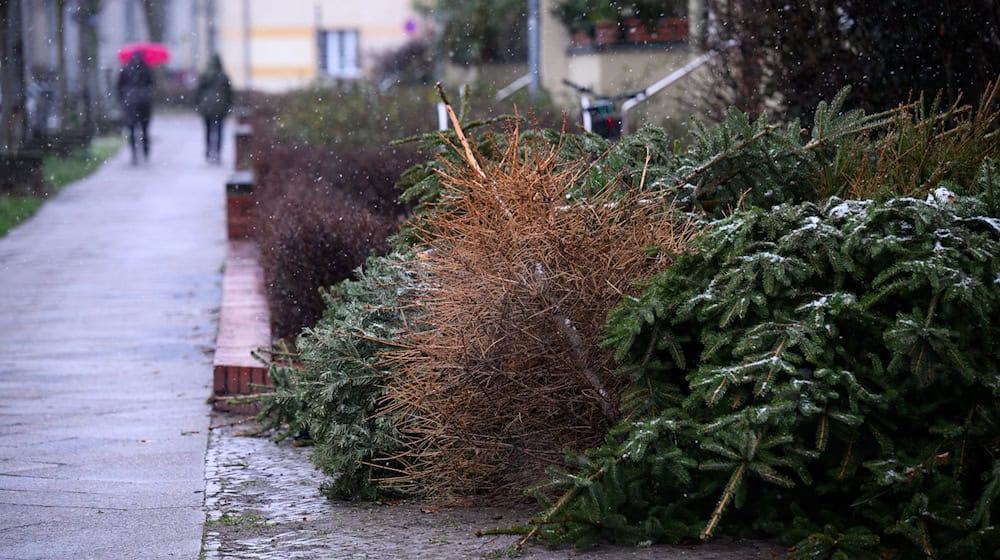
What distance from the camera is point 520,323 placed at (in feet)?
15.1

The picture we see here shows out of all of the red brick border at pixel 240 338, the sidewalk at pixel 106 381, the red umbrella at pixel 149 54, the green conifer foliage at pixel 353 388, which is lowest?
the sidewalk at pixel 106 381

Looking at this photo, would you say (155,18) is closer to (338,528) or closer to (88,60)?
(88,60)

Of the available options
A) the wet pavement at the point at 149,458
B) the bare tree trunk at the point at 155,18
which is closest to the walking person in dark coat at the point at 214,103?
the wet pavement at the point at 149,458

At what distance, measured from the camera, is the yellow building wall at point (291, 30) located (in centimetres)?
5009

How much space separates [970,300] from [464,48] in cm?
2397

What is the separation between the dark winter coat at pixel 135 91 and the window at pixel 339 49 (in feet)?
81.4

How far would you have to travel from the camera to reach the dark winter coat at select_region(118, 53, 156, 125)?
24.0 m

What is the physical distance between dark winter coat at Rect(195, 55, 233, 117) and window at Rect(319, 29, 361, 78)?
25551 mm

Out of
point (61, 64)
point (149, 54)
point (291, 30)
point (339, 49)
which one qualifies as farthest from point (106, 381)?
point (339, 49)

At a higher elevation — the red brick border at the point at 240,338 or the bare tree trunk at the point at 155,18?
the bare tree trunk at the point at 155,18

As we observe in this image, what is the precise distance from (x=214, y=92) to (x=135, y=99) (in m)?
1.56

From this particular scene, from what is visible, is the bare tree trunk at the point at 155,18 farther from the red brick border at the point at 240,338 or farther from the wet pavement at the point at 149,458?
the red brick border at the point at 240,338

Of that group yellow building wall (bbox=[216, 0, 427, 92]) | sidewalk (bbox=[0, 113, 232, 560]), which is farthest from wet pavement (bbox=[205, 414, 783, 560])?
yellow building wall (bbox=[216, 0, 427, 92])

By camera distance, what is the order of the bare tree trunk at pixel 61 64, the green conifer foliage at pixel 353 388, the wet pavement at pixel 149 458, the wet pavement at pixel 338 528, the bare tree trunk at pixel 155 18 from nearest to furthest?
the wet pavement at pixel 338 528 → the wet pavement at pixel 149 458 → the green conifer foliage at pixel 353 388 → the bare tree trunk at pixel 61 64 → the bare tree trunk at pixel 155 18
